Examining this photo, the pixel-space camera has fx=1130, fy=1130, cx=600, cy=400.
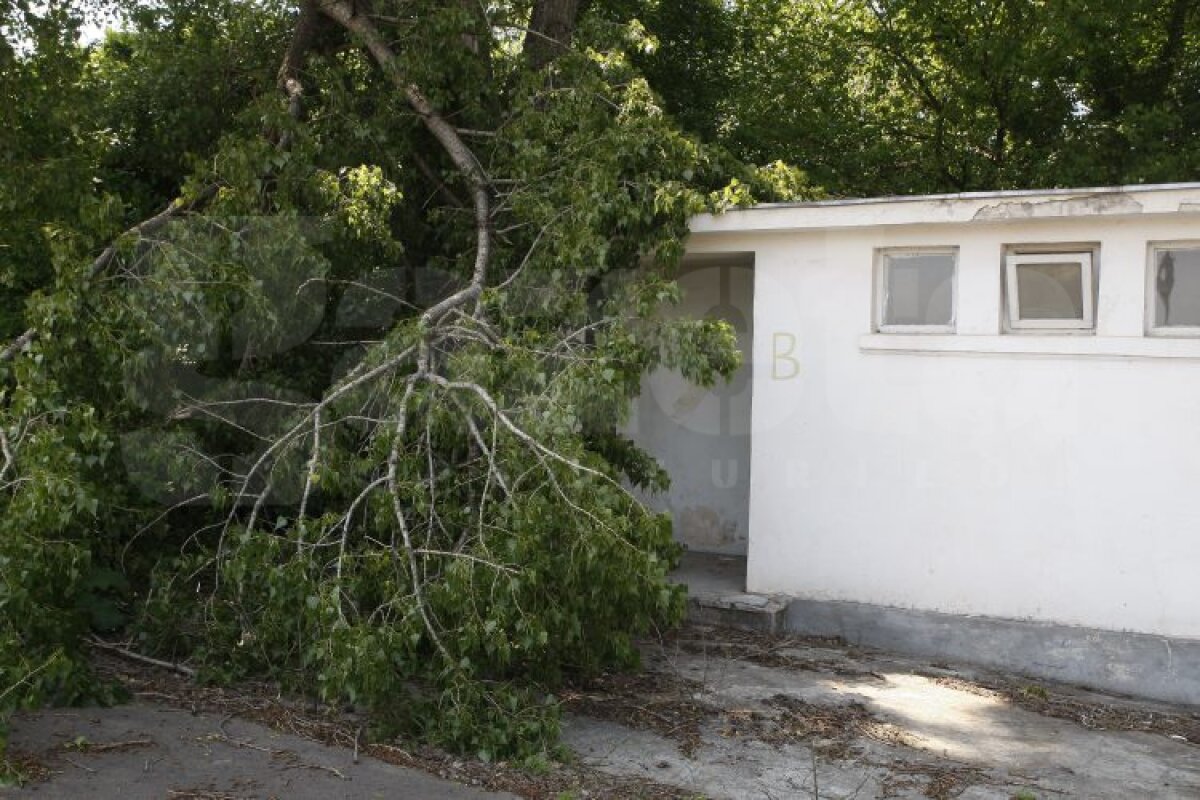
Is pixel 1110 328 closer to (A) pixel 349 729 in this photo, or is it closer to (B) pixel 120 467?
(A) pixel 349 729

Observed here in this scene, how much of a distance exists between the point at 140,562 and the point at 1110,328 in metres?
6.25

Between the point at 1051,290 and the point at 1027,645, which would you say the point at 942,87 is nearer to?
the point at 1051,290

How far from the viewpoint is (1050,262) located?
23.5 ft

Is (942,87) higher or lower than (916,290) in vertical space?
higher

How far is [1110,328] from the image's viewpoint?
6.95 metres

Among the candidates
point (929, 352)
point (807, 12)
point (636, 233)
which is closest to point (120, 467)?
point (636, 233)

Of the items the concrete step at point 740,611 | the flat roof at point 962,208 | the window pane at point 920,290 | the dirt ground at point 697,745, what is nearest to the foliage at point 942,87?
the window pane at point 920,290

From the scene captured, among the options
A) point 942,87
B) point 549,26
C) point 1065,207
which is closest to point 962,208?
point 1065,207

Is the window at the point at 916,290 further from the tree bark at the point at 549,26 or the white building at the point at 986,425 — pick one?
the tree bark at the point at 549,26

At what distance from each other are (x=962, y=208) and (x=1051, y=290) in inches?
31.0

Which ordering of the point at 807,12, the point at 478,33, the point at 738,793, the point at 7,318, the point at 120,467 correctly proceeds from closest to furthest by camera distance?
1. the point at 738,793
2. the point at 120,467
3. the point at 478,33
4. the point at 7,318
5. the point at 807,12

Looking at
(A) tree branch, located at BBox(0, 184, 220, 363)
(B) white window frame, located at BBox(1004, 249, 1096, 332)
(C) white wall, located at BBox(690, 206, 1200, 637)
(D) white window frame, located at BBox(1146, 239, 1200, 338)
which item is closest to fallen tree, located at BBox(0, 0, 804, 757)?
(A) tree branch, located at BBox(0, 184, 220, 363)

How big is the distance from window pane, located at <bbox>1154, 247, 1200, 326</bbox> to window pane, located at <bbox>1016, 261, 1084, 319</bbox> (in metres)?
0.44

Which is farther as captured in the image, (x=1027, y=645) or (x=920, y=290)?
(x=920, y=290)
